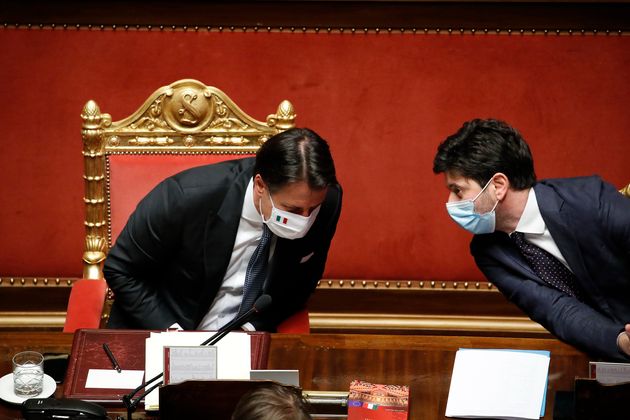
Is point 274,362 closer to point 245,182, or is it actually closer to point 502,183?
point 245,182

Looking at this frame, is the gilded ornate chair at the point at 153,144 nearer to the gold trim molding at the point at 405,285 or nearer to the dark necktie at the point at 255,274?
the dark necktie at the point at 255,274

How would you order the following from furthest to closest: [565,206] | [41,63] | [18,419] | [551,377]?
1. [41,63]
2. [565,206]
3. [551,377]
4. [18,419]

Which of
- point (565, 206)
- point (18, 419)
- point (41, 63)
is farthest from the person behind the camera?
point (41, 63)

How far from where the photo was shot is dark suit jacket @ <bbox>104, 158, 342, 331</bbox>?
2924 mm

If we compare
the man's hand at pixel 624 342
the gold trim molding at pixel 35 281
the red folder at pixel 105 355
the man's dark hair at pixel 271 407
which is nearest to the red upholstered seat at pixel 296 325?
the red folder at pixel 105 355

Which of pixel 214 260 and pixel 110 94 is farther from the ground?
pixel 110 94

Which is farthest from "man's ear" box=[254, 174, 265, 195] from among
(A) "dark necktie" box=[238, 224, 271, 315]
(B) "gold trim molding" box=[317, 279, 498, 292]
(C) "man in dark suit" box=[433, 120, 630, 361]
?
(B) "gold trim molding" box=[317, 279, 498, 292]

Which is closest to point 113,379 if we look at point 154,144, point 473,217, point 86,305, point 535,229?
point 86,305

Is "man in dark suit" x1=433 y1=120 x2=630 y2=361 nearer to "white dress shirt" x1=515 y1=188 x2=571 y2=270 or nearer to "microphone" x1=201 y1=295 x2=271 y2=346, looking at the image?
"white dress shirt" x1=515 y1=188 x2=571 y2=270

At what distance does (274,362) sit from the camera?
8.38ft

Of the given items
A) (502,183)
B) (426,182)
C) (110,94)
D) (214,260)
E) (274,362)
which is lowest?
(274,362)

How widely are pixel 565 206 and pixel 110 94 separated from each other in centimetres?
191

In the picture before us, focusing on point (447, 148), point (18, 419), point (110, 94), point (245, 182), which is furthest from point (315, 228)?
point (110, 94)

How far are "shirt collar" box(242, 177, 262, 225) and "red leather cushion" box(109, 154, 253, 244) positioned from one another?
0.23 m
